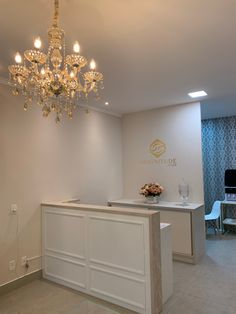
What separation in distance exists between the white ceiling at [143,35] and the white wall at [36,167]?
30.8 inches

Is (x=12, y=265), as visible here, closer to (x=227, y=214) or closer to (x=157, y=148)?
(x=157, y=148)

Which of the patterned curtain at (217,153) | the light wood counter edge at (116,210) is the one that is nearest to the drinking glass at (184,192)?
the light wood counter edge at (116,210)

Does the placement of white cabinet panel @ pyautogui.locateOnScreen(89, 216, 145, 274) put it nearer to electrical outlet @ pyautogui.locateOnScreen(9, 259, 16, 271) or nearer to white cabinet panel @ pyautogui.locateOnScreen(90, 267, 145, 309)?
white cabinet panel @ pyautogui.locateOnScreen(90, 267, 145, 309)

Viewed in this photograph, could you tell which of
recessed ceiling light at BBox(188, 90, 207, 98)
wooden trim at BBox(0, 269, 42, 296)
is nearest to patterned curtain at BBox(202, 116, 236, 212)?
recessed ceiling light at BBox(188, 90, 207, 98)

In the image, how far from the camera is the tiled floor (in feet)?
8.70

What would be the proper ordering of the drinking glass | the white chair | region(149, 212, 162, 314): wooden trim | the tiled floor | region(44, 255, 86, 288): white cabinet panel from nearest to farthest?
region(149, 212, 162, 314): wooden trim
the tiled floor
region(44, 255, 86, 288): white cabinet panel
the drinking glass
the white chair

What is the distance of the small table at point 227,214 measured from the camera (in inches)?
216

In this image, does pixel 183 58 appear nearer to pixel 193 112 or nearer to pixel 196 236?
pixel 193 112

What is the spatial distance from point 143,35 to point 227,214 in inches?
204

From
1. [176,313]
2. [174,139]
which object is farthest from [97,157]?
[176,313]

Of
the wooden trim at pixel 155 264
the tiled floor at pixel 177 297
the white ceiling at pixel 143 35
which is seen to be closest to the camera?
the white ceiling at pixel 143 35

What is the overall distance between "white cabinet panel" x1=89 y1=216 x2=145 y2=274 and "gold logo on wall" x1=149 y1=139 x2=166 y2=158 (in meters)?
2.43

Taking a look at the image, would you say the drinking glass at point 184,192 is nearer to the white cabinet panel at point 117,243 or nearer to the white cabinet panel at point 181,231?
the white cabinet panel at point 181,231

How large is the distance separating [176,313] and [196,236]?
5.32 feet
